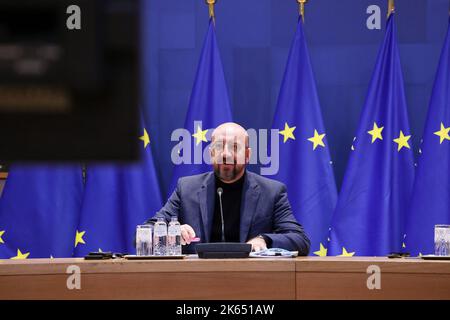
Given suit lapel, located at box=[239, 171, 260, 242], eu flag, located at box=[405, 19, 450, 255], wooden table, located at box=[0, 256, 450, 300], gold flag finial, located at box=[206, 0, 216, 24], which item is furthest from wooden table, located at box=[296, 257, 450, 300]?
gold flag finial, located at box=[206, 0, 216, 24]

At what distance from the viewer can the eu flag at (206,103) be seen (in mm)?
4887

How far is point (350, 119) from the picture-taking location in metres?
5.12

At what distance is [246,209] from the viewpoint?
3996mm

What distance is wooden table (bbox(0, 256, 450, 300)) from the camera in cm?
282

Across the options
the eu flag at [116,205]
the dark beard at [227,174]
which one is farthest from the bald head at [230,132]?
the eu flag at [116,205]

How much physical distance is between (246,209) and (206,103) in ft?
3.79

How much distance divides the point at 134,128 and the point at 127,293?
2.32 metres

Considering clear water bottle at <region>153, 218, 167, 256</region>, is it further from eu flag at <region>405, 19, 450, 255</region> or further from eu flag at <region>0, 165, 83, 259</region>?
eu flag at <region>405, 19, 450, 255</region>

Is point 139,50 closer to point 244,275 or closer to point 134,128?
point 134,128

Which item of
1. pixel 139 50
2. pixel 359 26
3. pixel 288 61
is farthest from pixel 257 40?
pixel 139 50

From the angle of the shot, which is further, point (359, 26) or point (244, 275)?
point (359, 26)

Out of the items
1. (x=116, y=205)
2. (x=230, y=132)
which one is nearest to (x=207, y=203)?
(x=230, y=132)

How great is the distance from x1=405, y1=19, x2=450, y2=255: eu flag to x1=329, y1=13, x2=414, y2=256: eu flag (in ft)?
0.36
